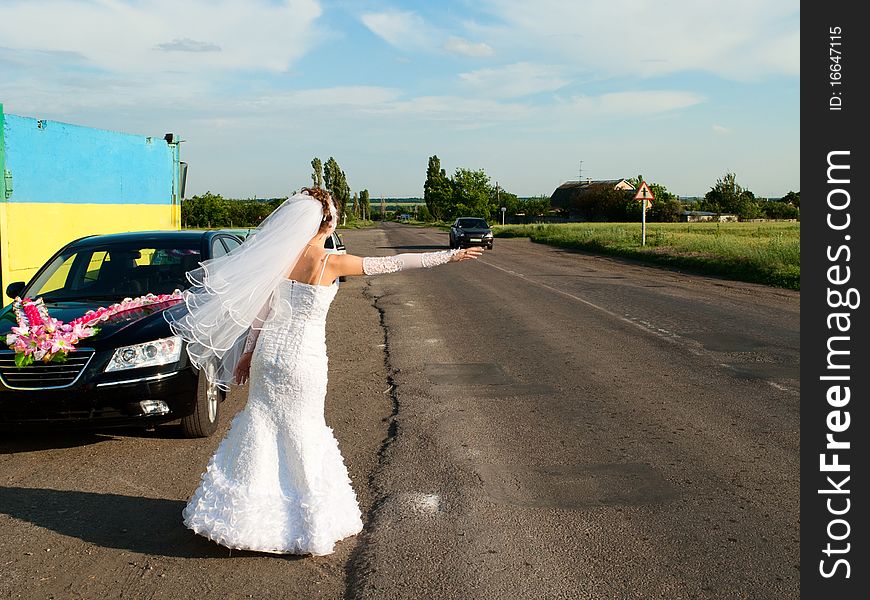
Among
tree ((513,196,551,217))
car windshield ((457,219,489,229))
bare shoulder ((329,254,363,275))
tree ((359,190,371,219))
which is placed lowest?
bare shoulder ((329,254,363,275))

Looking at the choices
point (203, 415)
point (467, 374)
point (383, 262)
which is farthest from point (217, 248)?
point (383, 262)

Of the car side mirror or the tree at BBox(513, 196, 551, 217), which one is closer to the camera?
the car side mirror

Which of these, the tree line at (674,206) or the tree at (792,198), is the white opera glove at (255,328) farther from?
the tree at (792,198)

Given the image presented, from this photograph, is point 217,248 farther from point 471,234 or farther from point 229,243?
point 471,234

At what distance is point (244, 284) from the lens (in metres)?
4.95

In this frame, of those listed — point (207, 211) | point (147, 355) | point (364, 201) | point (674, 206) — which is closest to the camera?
point (147, 355)

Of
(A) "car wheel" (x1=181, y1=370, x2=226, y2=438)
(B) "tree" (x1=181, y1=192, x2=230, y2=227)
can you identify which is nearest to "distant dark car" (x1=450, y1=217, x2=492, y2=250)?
(B) "tree" (x1=181, y1=192, x2=230, y2=227)

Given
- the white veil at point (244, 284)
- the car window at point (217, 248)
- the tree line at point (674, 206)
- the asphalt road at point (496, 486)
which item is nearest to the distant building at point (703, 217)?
the tree line at point (674, 206)

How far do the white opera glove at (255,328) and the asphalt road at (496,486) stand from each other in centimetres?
110

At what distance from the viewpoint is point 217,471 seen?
471cm

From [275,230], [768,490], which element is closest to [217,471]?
[275,230]

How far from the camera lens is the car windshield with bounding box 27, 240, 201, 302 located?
7691 mm

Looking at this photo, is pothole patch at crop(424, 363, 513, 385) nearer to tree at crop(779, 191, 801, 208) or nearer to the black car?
the black car

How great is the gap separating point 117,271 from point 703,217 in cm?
9481
